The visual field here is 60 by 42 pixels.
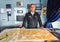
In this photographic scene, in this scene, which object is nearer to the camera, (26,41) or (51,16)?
(26,41)

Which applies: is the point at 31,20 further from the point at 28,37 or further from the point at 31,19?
the point at 28,37

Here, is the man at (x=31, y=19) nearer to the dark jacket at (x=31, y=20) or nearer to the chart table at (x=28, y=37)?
the dark jacket at (x=31, y=20)

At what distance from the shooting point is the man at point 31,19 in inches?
88.6

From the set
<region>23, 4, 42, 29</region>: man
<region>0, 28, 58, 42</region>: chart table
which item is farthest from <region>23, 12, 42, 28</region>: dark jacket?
<region>0, 28, 58, 42</region>: chart table

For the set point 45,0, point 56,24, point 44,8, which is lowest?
point 56,24

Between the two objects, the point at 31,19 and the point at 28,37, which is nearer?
the point at 28,37

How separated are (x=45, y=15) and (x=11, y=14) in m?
0.66

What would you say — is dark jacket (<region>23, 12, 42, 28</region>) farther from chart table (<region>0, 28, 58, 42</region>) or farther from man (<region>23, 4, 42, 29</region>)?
chart table (<region>0, 28, 58, 42</region>)

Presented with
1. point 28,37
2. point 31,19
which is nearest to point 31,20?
point 31,19

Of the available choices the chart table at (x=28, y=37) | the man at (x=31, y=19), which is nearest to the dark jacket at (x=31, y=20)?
the man at (x=31, y=19)

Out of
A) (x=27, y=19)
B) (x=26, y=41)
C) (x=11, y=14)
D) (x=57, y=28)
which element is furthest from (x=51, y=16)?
(x=26, y=41)

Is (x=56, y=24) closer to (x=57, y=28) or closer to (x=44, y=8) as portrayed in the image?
(x=57, y=28)

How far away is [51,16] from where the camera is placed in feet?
7.32

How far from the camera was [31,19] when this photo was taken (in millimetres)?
2266
